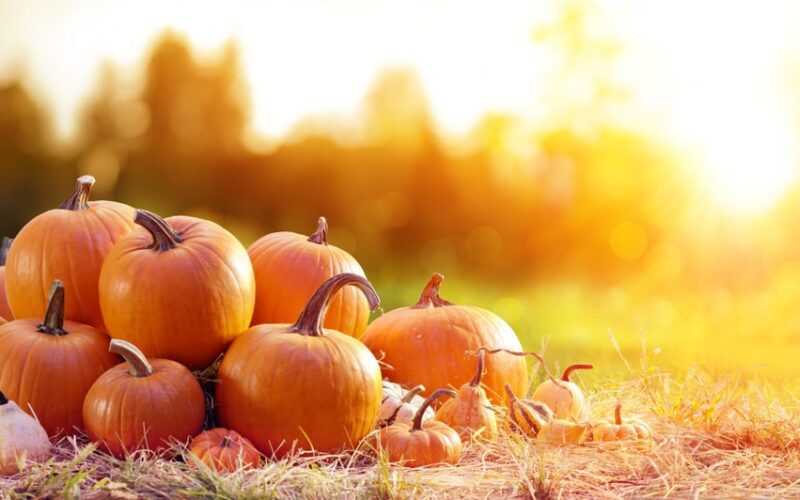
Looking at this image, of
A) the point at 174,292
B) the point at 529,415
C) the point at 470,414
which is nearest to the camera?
the point at 174,292

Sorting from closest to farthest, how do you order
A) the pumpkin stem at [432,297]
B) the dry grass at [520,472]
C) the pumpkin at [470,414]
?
the dry grass at [520,472] → the pumpkin at [470,414] → the pumpkin stem at [432,297]

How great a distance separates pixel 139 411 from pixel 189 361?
0.42 m

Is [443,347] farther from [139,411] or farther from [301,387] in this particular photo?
[139,411]

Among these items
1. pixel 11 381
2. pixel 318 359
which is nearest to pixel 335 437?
pixel 318 359

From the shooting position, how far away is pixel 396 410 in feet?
12.9

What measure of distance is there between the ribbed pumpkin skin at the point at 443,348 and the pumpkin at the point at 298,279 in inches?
7.9

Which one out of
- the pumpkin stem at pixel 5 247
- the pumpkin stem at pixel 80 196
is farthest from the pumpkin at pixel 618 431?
the pumpkin stem at pixel 5 247

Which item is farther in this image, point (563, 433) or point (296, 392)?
point (563, 433)

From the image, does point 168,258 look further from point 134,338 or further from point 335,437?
point 335,437

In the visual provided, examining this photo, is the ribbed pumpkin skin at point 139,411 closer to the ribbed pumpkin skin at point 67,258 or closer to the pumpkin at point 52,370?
the pumpkin at point 52,370

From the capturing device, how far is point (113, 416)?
345cm

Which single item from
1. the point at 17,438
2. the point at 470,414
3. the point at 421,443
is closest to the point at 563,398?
the point at 470,414

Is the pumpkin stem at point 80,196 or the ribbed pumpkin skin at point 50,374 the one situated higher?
the pumpkin stem at point 80,196

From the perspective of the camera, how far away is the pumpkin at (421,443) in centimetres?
353
